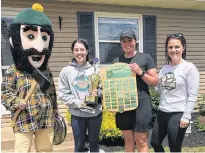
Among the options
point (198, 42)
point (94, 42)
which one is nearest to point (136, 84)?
point (94, 42)

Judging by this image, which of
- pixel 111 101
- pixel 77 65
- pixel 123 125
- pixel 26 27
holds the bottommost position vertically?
pixel 123 125

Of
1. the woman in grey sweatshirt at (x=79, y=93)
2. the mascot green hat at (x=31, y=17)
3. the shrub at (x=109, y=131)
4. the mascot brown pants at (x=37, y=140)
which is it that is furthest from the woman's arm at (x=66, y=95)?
the shrub at (x=109, y=131)

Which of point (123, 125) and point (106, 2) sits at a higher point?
point (106, 2)

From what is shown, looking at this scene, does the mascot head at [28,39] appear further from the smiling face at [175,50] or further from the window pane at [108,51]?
the window pane at [108,51]

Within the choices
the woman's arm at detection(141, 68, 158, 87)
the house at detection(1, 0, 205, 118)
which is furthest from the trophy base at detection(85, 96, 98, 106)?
the house at detection(1, 0, 205, 118)

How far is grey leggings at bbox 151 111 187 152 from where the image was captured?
2967 millimetres

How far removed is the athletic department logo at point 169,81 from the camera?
9.78ft

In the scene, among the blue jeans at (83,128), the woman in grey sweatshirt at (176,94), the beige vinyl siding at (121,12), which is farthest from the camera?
the beige vinyl siding at (121,12)

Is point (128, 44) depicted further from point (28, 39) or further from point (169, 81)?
point (28, 39)

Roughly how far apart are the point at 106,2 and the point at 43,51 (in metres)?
3.97

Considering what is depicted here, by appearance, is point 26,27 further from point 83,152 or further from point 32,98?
point 83,152

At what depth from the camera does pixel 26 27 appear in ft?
9.62

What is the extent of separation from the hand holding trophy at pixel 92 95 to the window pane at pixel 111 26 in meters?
3.83

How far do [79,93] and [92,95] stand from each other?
0.16m
